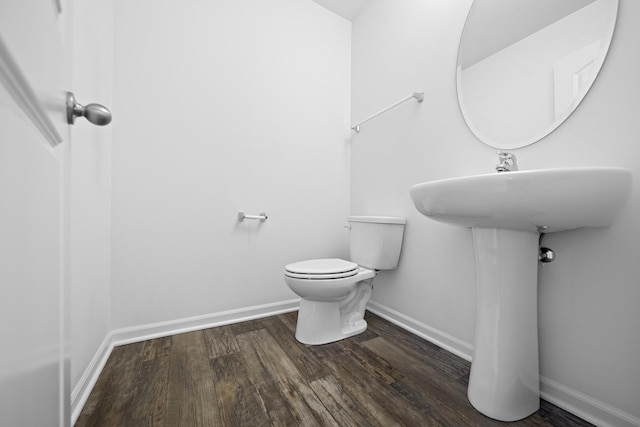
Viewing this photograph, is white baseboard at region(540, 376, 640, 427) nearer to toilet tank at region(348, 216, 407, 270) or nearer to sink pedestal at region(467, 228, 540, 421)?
sink pedestal at region(467, 228, 540, 421)

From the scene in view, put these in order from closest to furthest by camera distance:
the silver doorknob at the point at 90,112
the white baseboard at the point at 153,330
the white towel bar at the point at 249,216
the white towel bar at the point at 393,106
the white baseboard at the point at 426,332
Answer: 1. the silver doorknob at the point at 90,112
2. the white baseboard at the point at 153,330
3. the white baseboard at the point at 426,332
4. the white towel bar at the point at 393,106
5. the white towel bar at the point at 249,216

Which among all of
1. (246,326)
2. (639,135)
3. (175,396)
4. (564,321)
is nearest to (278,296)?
(246,326)

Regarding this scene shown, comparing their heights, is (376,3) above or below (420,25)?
above

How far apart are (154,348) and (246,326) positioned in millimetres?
464

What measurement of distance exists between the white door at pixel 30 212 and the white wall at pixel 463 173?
1.35 m

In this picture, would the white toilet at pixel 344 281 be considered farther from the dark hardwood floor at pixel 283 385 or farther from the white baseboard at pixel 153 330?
the white baseboard at pixel 153 330

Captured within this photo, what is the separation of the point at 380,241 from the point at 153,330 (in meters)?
1.34

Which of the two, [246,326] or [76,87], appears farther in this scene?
[246,326]

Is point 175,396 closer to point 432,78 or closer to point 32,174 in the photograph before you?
point 32,174

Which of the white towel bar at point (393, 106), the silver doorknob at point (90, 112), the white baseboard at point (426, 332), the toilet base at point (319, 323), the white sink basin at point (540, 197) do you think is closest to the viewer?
the silver doorknob at point (90, 112)

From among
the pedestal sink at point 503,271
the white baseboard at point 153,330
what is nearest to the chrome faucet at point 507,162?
the pedestal sink at point 503,271

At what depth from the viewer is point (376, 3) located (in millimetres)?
1859

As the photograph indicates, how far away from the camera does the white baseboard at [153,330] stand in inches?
36.7

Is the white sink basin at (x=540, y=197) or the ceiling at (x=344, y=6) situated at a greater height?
the ceiling at (x=344, y=6)
